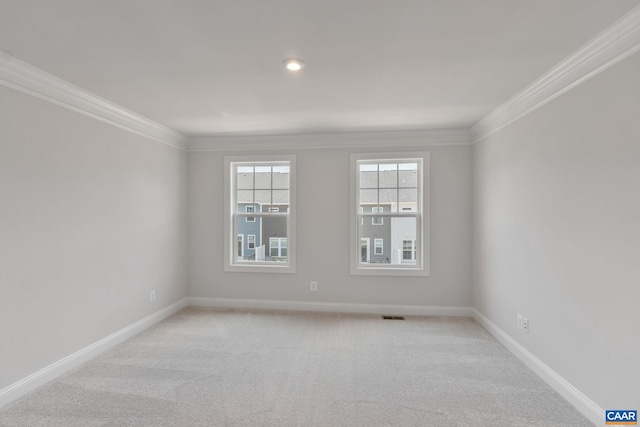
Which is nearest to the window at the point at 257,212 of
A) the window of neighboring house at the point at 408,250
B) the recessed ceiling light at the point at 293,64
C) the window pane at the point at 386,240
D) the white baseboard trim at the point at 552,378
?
the window pane at the point at 386,240

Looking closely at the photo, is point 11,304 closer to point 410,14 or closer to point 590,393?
point 410,14

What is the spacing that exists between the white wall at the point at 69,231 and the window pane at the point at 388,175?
2916 millimetres

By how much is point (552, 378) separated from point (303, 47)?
10.1ft

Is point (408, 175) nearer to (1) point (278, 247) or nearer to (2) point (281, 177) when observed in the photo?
(2) point (281, 177)

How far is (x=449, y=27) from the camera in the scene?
1962 millimetres

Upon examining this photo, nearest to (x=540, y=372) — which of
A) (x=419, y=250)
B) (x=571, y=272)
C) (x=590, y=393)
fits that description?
(x=590, y=393)

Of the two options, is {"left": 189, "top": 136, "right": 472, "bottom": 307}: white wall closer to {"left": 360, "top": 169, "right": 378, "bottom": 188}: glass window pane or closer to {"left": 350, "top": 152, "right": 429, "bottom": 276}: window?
{"left": 350, "top": 152, "right": 429, "bottom": 276}: window

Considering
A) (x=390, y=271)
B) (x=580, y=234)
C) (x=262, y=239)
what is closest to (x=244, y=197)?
(x=262, y=239)

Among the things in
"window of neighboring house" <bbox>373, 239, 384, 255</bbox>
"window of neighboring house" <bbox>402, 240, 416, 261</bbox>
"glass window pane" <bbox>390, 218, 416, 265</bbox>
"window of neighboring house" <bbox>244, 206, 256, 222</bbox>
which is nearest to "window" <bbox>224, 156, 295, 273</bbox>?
"window of neighboring house" <bbox>244, 206, 256, 222</bbox>

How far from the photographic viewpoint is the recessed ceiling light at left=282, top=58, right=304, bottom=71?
→ 93.6 inches

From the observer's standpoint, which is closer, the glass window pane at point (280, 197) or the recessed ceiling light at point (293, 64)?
the recessed ceiling light at point (293, 64)

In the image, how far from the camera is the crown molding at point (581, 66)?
191cm

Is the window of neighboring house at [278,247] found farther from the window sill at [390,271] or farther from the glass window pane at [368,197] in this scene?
the glass window pane at [368,197]

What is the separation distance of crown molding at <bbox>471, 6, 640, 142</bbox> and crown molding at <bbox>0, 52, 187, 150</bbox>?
3.83 meters
